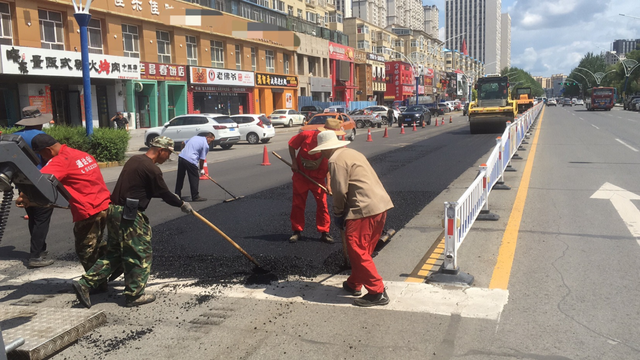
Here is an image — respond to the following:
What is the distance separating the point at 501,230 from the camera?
7.10 meters

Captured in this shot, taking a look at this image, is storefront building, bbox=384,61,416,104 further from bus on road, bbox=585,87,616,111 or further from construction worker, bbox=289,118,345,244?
construction worker, bbox=289,118,345,244

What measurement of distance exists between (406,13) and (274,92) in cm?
8422

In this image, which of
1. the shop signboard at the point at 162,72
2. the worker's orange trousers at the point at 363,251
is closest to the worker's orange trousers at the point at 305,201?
the worker's orange trousers at the point at 363,251

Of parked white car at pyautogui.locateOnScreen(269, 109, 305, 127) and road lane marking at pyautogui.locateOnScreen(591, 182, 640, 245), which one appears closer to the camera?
road lane marking at pyautogui.locateOnScreen(591, 182, 640, 245)

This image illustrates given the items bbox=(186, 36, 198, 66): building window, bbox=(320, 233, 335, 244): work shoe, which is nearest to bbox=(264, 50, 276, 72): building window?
bbox=(186, 36, 198, 66): building window

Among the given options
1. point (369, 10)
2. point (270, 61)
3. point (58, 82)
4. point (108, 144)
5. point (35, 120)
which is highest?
point (369, 10)

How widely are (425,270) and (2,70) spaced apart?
2392cm

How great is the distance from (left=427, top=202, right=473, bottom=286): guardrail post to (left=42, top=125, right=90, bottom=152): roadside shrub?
13.8 meters

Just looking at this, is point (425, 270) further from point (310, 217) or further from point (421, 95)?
point (421, 95)

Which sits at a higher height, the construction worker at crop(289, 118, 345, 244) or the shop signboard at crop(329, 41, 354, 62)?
the shop signboard at crop(329, 41, 354, 62)

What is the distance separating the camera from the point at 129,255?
15.6 feet

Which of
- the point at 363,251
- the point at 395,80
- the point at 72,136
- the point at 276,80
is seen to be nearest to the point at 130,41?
the point at 276,80

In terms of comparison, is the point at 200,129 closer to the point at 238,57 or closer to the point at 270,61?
the point at 238,57

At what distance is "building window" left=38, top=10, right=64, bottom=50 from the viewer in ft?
87.6
